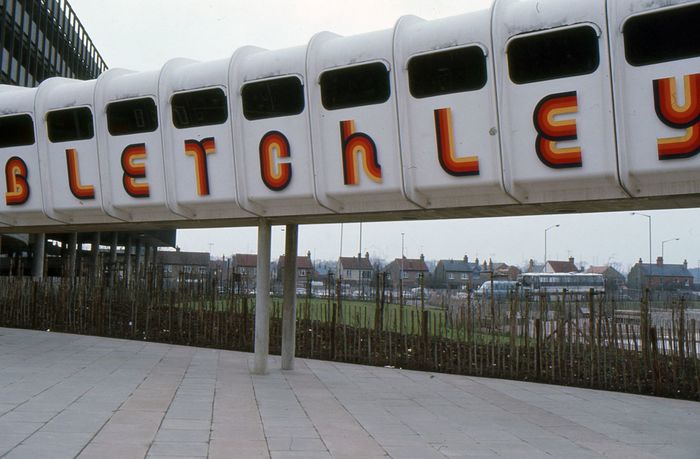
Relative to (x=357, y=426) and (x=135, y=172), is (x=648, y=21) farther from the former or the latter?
(x=135, y=172)

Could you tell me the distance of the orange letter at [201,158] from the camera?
12.0m

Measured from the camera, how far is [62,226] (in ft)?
46.8

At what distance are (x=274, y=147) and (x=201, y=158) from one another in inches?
64.1

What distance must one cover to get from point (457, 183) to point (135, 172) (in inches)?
265

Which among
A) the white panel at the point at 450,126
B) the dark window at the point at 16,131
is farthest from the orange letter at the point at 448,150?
the dark window at the point at 16,131

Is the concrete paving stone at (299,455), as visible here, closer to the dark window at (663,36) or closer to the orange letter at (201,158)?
the dark window at (663,36)

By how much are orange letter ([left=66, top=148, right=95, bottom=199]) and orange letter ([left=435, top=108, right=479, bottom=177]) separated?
25.4ft

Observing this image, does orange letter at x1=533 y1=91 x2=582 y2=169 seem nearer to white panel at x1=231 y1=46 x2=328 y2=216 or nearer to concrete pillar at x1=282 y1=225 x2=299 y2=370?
white panel at x1=231 y1=46 x2=328 y2=216

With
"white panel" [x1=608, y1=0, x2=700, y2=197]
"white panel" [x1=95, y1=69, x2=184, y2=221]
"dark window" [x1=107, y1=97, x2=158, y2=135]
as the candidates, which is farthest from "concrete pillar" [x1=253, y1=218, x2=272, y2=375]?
"white panel" [x1=608, y1=0, x2=700, y2=197]

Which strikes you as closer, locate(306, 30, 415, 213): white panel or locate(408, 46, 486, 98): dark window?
locate(408, 46, 486, 98): dark window

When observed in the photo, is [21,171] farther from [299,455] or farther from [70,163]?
[299,455]

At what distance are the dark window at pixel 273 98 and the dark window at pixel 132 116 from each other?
7.04ft

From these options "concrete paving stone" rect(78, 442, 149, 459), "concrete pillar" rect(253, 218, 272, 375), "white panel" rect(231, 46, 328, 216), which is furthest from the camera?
"concrete pillar" rect(253, 218, 272, 375)

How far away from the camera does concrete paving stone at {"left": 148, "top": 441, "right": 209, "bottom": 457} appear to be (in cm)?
620
